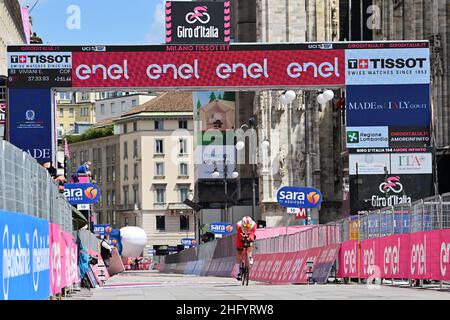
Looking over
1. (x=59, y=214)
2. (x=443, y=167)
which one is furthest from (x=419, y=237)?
(x=443, y=167)

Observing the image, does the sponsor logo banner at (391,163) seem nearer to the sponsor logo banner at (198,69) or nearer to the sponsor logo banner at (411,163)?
the sponsor logo banner at (411,163)

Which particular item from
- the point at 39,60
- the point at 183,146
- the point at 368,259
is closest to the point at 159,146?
the point at 183,146

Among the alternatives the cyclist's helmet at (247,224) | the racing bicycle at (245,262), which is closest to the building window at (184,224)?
the racing bicycle at (245,262)

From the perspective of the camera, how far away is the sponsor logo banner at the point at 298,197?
40.0m

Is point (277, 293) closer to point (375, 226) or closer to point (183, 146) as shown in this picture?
point (375, 226)

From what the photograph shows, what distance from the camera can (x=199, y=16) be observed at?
47.1 metres

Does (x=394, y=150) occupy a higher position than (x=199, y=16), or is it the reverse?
(x=199, y=16)

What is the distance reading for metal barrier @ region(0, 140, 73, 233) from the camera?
12.8 metres

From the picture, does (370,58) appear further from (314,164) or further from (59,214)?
(314,164)

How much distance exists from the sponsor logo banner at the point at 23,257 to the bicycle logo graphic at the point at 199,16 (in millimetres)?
30377

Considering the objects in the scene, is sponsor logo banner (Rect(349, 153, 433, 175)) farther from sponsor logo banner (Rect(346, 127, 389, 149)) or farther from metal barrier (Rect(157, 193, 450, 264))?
metal barrier (Rect(157, 193, 450, 264))

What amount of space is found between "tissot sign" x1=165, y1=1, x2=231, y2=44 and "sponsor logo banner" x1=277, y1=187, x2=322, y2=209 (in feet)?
26.1

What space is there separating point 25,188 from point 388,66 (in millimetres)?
31429

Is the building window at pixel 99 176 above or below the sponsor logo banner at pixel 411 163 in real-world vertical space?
above
